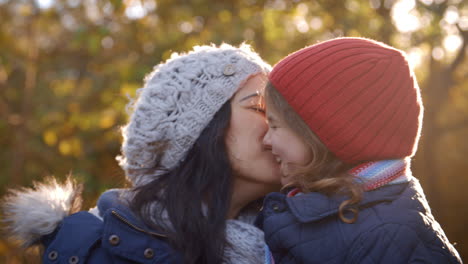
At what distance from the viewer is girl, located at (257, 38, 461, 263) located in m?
1.67

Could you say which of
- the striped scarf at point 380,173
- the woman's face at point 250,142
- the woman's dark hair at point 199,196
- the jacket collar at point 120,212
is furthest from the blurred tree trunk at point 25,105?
the striped scarf at point 380,173

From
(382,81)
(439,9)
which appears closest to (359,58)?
(382,81)

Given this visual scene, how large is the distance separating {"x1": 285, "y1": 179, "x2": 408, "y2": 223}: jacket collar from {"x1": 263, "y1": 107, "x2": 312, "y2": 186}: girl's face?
0.20 metres

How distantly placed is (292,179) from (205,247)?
1.56ft

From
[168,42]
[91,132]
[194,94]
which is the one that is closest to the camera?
[194,94]

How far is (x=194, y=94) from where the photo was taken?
2264mm

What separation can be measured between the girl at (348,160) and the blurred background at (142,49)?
234 centimetres

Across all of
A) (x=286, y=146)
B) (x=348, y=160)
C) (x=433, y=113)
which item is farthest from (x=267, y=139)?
(x=433, y=113)

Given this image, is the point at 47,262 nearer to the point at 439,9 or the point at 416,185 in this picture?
the point at 416,185

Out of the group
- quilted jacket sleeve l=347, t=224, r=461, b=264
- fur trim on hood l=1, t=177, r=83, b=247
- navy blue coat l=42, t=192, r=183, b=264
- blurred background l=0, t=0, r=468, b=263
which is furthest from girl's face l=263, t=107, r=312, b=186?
blurred background l=0, t=0, r=468, b=263

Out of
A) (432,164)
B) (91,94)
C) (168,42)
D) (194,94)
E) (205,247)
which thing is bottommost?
(432,164)

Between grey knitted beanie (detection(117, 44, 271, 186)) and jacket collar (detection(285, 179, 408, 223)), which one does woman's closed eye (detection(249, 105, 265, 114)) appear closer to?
grey knitted beanie (detection(117, 44, 271, 186))

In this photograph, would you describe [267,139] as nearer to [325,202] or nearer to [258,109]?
[258,109]

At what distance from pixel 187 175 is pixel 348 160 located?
2.48ft
